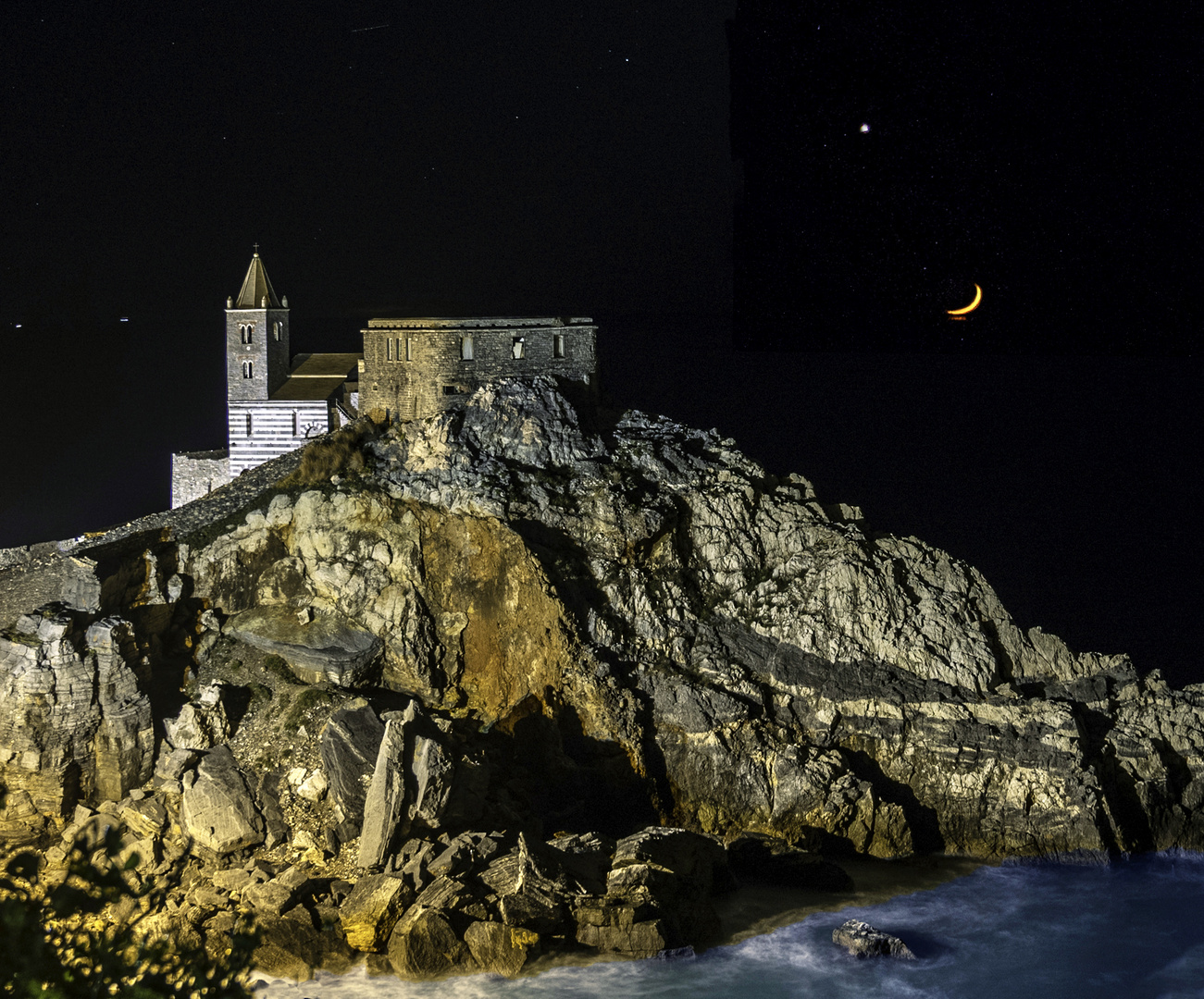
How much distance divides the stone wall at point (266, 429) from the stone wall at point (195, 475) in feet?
2.29

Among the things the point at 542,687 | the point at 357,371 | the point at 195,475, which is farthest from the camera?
the point at 357,371

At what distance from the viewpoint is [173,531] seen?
41844 mm

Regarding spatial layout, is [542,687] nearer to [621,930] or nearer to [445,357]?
[621,930]

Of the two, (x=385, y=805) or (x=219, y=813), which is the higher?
(x=385, y=805)

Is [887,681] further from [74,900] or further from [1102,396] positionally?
[1102,396]

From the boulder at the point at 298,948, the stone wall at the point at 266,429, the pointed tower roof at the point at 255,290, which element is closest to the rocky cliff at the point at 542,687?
the boulder at the point at 298,948

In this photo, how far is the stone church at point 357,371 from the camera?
4488 cm

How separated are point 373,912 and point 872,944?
512 inches

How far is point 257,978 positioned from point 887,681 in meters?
20.8

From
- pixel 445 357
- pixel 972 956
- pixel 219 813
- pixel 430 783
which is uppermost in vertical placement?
pixel 445 357

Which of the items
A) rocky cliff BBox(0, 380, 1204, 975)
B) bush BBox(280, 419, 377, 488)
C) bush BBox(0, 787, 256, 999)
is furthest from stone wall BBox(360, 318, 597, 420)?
bush BBox(0, 787, 256, 999)

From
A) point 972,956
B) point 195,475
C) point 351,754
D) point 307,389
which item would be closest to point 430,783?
point 351,754

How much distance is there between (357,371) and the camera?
47.7 meters

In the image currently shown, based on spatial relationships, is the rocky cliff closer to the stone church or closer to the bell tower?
the stone church
